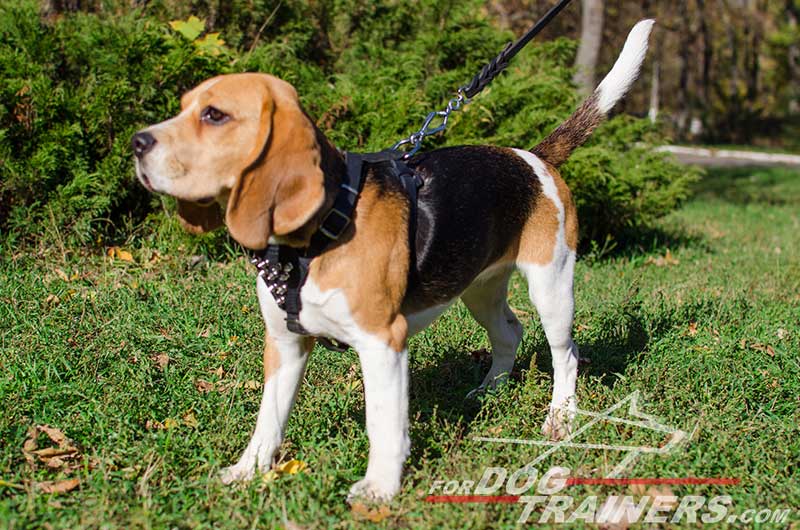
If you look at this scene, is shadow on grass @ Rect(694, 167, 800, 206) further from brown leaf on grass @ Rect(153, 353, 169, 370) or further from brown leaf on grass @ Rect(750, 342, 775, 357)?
brown leaf on grass @ Rect(153, 353, 169, 370)

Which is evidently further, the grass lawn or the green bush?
the green bush

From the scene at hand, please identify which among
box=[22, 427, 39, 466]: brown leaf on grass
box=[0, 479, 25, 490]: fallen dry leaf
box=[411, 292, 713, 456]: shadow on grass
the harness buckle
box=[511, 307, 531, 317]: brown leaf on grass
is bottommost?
box=[511, 307, 531, 317]: brown leaf on grass

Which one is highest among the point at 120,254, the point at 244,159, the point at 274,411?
the point at 244,159

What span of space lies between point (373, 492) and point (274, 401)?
611 mm

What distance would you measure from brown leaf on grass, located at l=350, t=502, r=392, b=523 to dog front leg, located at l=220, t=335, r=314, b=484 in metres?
0.51

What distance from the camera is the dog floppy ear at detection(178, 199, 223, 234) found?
3.36 m

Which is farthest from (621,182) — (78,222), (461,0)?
(78,222)

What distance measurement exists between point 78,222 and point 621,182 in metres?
4.89

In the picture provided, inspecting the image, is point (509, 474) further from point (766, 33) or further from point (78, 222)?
point (766, 33)

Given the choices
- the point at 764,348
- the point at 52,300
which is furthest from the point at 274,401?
the point at 764,348

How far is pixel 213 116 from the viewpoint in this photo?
3.00 meters

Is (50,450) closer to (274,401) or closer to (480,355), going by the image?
(274,401)

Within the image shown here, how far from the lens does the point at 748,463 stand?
12.1ft

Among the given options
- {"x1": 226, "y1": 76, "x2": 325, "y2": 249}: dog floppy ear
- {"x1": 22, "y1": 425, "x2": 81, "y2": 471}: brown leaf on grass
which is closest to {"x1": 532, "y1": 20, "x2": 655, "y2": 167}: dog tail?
{"x1": 226, "y1": 76, "x2": 325, "y2": 249}: dog floppy ear
